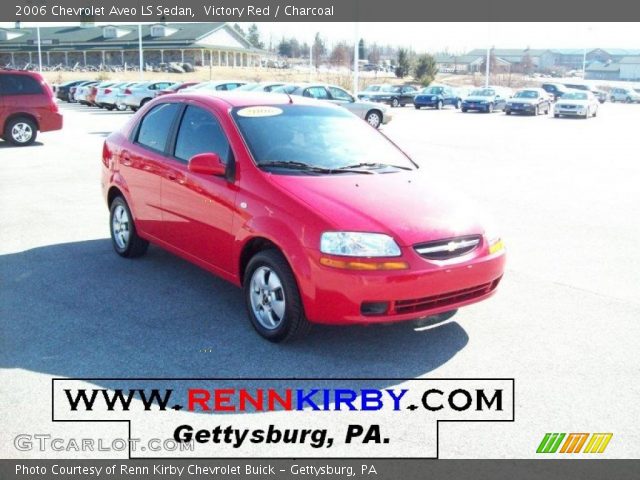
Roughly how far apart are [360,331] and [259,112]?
2.00 meters

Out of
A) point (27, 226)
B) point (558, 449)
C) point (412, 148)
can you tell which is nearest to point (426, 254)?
point (558, 449)

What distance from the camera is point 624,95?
6141cm

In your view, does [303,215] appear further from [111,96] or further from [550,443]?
[111,96]

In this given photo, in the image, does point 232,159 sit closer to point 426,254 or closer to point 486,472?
point 426,254

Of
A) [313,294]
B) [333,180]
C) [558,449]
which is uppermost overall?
[333,180]

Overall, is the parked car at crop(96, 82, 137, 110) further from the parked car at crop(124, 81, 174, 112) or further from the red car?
the red car

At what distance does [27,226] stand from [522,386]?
664cm

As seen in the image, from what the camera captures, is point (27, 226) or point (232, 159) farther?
point (27, 226)

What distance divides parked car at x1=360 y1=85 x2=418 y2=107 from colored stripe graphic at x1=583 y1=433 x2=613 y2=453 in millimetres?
41712

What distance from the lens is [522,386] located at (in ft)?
14.4

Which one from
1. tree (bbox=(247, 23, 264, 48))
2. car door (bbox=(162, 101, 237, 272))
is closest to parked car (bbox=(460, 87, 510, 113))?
car door (bbox=(162, 101, 237, 272))

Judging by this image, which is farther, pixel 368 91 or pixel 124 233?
pixel 368 91

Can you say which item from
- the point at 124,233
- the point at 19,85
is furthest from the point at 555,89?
the point at 124,233

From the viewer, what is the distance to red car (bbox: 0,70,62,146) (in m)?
17.5
